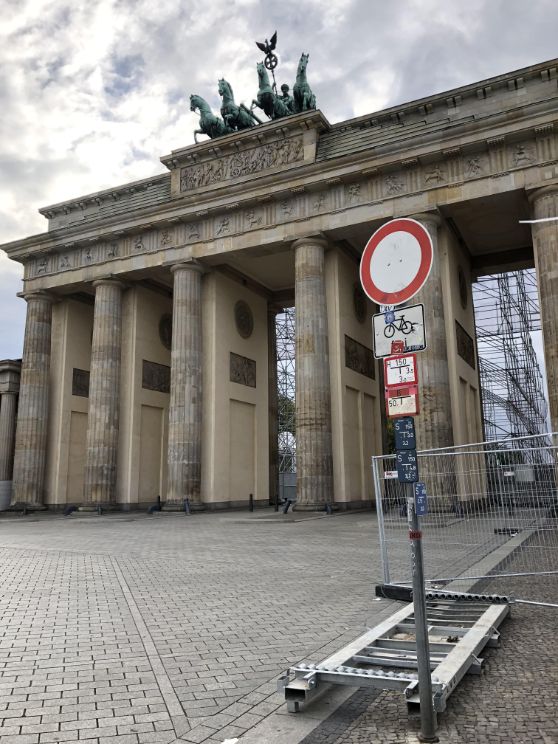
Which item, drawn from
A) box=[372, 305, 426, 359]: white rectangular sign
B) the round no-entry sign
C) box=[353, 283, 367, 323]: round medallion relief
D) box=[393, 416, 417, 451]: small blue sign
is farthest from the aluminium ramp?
box=[353, 283, 367, 323]: round medallion relief

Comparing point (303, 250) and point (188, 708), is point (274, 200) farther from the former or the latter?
point (188, 708)

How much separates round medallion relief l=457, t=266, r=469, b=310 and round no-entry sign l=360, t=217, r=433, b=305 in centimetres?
2262

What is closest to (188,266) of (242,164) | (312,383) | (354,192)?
(242,164)

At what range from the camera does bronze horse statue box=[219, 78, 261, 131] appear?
94.4ft

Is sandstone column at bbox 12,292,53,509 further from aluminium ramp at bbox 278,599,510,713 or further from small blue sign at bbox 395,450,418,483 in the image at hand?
small blue sign at bbox 395,450,418,483

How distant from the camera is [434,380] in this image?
21516mm

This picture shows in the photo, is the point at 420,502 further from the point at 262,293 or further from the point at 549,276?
the point at 262,293

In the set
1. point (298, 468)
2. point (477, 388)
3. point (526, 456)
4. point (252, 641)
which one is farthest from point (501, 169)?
point (252, 641)

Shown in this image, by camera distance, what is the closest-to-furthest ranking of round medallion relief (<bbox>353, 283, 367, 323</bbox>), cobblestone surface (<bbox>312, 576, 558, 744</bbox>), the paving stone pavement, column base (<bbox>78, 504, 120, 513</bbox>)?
cobblestone surface (<bbox>312, 576, 558, 744</bbox>) → the paving stone pavement → column base (<bbox>78, 504, 120, 513</bbox>) → round medallion relief (<bbox>353, 283, 367, 323</bbox>)

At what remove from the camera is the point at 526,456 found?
7113mm

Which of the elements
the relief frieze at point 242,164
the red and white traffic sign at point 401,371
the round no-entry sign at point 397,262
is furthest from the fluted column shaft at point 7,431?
the red and white traffic sign at point 401,371

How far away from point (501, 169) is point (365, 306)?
9242mm

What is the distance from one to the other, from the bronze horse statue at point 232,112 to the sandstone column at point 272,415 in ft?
31.5

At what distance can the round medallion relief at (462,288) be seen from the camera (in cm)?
2610
